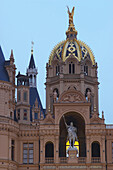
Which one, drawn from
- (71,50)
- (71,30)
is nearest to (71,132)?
(71,50)

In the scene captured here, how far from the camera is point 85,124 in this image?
73812 mm

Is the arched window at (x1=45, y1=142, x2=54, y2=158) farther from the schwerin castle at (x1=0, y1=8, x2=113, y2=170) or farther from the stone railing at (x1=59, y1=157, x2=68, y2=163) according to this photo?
the stone railing at (x1=59, y1=157, x2=68, y2=163)

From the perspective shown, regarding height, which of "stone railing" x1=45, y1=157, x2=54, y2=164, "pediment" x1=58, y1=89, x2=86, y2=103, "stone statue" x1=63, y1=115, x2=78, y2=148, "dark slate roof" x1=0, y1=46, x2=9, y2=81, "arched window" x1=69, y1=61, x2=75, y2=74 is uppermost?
"arched window" x1=69, y1=61, x2=75, y2=74

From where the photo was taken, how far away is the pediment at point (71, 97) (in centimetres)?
7462

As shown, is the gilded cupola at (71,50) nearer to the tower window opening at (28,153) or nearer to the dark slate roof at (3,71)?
the dark slate roof at (3,71)

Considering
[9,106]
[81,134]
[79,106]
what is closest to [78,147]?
[81,134]

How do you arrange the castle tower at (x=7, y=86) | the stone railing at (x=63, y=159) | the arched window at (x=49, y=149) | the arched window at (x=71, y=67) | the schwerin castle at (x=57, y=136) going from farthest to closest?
the arched window at (x=71, y=67) < the arched window at (x=49, y=149) < the castle tower at (x=7, y=86) < the stone railing at (x=63, y=159) < the schwerin castle at (x=57, y=136)

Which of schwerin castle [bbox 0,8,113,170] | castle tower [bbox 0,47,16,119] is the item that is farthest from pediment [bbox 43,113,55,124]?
castle tower [bbox 0,47,16,119]

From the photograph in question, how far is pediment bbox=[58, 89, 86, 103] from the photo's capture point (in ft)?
245

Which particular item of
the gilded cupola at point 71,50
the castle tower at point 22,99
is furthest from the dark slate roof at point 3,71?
the gilded cupola at point 71,50

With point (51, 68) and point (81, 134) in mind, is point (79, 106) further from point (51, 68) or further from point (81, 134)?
point (51, 68)

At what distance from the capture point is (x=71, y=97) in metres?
74.7

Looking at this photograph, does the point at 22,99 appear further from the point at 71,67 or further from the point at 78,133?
the point at 78,133

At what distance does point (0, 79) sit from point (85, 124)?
13.4 m
